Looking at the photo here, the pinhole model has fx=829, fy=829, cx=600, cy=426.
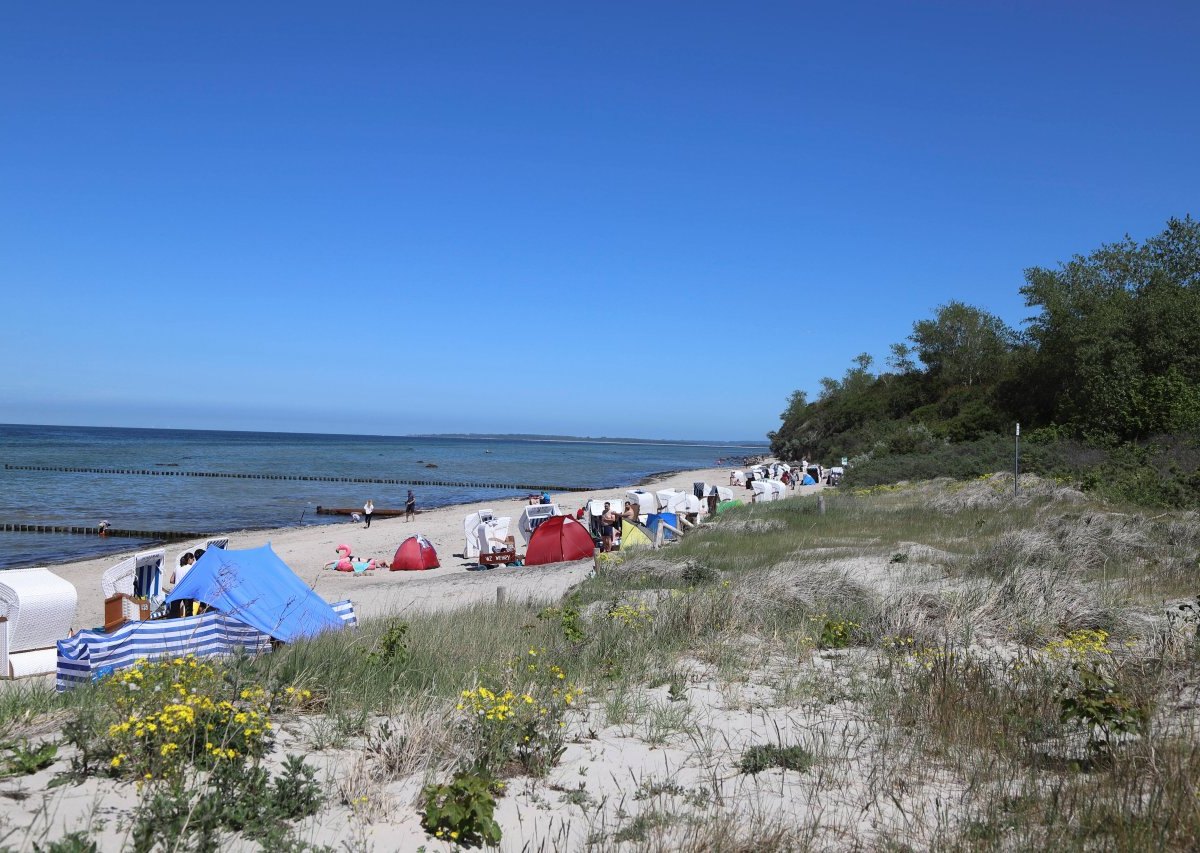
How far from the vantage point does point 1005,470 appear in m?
27.8

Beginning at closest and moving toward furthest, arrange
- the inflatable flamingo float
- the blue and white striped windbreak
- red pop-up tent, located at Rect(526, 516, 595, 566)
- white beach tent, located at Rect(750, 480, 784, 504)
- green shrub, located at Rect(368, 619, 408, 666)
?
green shrub, located at Rect(368, 619, 408, 666)
the blue and white striped windbreak
red pop-up tent, located at Rect(526, 516, 595, 566)
the inflatable flamingo float
white beach tent, located at Rect(750, 480, 784, 504)

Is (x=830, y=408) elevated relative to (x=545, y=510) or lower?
elevated

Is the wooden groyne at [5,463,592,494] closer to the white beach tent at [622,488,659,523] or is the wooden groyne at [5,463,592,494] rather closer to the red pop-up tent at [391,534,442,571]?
the white beach tent at [622,488,659,523]

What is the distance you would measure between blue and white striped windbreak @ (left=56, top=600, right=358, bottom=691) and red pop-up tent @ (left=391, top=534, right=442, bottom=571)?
12073 mm

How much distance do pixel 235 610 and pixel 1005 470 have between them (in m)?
25.7

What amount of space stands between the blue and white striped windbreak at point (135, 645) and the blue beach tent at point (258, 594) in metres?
0.65

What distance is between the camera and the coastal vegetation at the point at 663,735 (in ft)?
12.0

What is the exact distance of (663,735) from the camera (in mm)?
5094

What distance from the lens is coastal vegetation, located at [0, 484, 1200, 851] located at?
3666mm

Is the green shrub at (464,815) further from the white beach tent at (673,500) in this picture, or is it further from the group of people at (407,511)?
the group of people at (407,511)

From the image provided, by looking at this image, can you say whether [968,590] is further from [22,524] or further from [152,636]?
[22,524]

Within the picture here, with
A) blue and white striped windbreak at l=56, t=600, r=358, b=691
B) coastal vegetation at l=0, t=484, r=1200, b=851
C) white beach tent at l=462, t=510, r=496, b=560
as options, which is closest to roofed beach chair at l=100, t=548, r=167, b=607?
blue and white striped windbreak at l=56, t=600, r=358, b=691

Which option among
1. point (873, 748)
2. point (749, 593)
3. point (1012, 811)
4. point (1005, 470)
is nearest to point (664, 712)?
point (873, 748)

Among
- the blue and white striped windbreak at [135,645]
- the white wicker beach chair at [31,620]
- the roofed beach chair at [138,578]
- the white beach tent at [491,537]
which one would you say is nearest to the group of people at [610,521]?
the white beach tent at [491,537]
